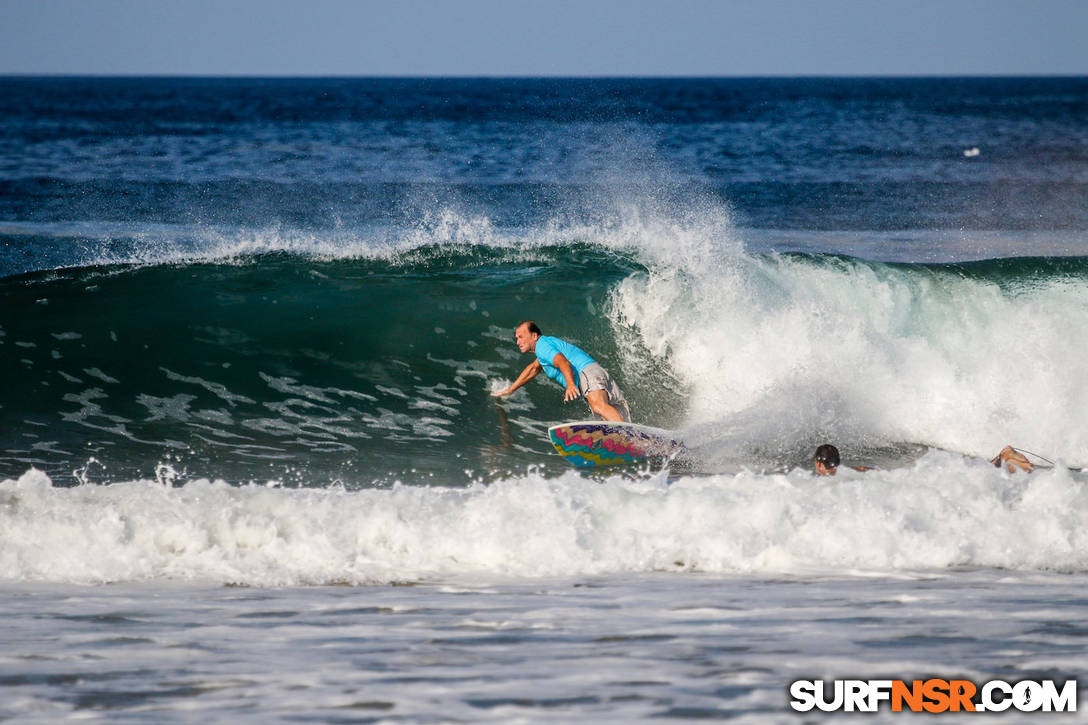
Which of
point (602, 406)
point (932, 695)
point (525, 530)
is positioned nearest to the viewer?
point (932, 695)

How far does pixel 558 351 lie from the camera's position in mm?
10109

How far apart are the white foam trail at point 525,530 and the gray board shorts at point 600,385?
2.91m

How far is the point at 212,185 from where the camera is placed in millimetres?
27891

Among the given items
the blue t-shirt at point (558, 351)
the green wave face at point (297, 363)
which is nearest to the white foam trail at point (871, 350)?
the green wave face at point (297, 363)

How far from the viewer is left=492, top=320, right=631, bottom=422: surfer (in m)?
9.75

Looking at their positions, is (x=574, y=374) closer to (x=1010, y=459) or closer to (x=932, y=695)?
(x=1010, y=459)

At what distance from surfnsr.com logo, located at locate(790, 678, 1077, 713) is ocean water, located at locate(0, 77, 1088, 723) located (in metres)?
0.08

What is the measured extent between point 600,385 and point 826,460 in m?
2.71

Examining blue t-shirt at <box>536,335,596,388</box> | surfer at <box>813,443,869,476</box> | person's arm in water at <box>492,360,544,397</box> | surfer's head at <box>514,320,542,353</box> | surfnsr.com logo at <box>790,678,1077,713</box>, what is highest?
surfer's head at <box>514,320,542,353</box>

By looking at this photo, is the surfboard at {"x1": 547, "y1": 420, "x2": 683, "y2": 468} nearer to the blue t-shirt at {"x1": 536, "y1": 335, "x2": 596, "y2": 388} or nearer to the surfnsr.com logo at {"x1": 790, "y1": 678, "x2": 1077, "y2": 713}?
the blue t-shirt at {"x1": 536, "y1": 335, "x2": 596, "y2": 388}

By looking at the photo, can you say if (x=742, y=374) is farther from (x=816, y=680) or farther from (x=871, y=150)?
(x=871, y=150)

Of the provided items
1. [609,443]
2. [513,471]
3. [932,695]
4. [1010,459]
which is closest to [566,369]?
[609,443]

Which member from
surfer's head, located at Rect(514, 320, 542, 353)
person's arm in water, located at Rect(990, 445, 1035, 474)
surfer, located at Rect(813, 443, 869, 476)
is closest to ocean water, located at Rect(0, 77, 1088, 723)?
surfer, located at Rect(813, 443, 869, 476)

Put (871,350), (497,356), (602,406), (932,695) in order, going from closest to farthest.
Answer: (932,695) → (602,406) → (871,350) → (497,356)
